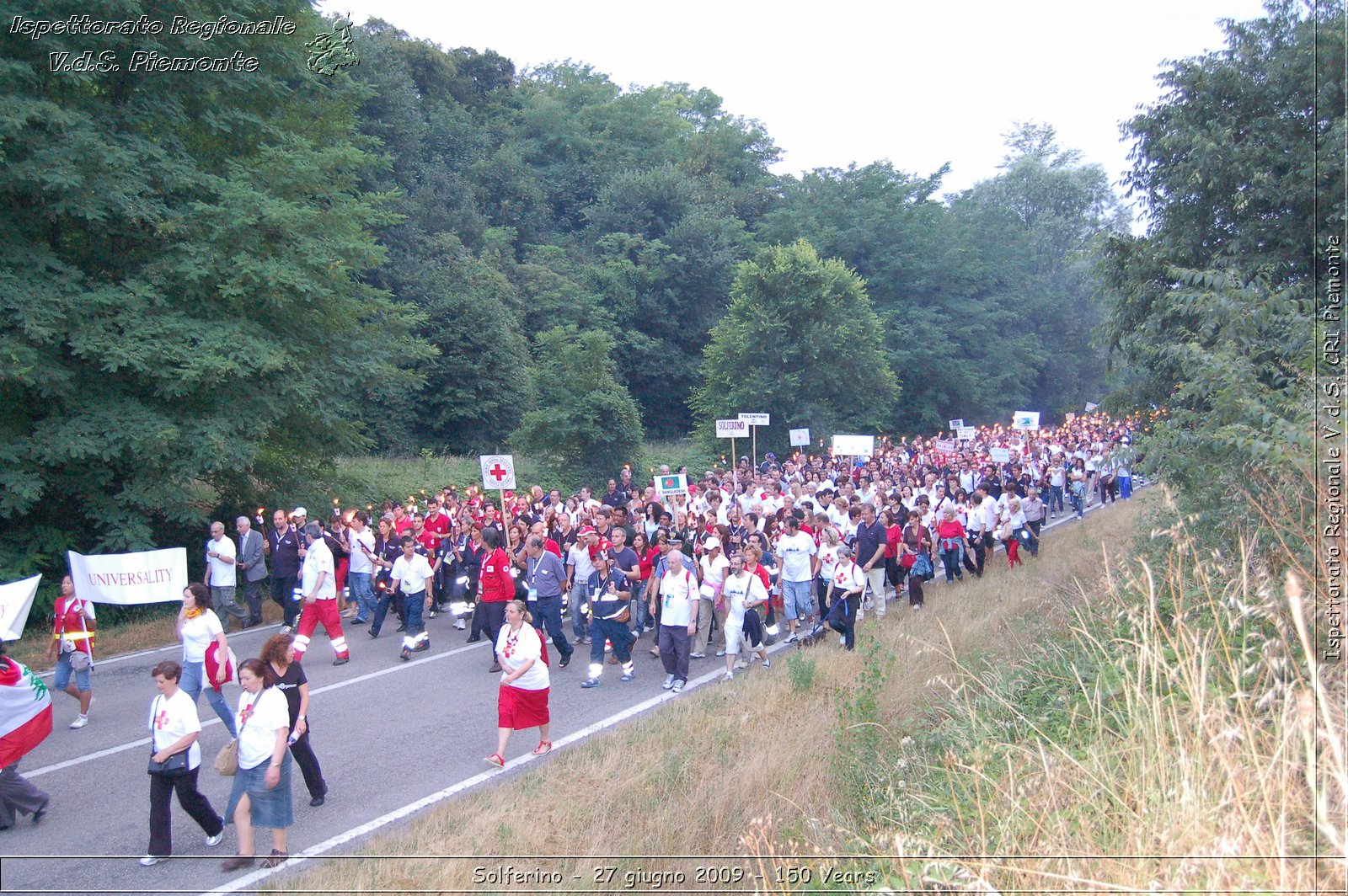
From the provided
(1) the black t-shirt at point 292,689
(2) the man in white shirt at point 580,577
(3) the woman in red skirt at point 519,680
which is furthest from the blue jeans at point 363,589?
(1) the black t-shirt at point 292,689

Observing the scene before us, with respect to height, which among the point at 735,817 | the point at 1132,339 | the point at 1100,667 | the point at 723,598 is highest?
the point at 1132,339

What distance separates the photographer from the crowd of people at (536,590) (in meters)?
6.72

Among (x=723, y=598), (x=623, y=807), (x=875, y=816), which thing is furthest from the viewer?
(x=723, y=598)

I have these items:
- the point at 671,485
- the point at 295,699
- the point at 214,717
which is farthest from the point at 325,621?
the point at 671,485

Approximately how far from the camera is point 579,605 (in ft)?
42.9

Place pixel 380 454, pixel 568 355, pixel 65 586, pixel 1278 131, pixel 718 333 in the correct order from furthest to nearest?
pixel 718 333
pixel 380 454
pixel 568 355
pixel 1278 131
pixel 65 586

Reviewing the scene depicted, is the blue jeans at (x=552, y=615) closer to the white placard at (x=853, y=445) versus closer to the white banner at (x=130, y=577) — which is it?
the white banner at (x=130, y=577)

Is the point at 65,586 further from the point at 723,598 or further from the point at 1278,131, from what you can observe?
the point at 1278,131

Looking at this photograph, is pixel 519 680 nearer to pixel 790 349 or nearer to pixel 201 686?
pixel 201 686

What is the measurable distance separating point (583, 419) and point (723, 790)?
906 inches

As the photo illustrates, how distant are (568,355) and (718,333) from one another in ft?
39.3

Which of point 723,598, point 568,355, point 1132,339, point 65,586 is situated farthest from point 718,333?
point 65,586

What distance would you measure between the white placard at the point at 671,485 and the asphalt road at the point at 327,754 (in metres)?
4.49

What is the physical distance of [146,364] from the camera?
1554cm
